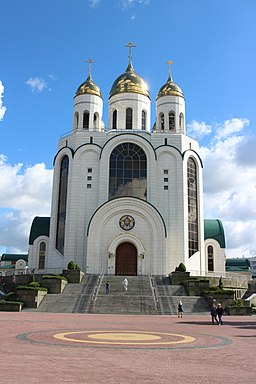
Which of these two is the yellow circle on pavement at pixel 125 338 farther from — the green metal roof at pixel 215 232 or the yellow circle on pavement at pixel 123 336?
the green metal roof at pixel 215 232

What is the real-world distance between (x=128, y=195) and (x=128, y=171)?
2.85 meters

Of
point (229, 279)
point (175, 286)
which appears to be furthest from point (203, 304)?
point (229, 279)

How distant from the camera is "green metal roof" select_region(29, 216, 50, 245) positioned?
49.5 metres

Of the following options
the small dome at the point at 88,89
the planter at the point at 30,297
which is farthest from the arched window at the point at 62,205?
the planter at the point at 30,297

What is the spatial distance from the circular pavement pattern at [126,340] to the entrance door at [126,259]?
2684cm

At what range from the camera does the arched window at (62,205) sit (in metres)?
44.6

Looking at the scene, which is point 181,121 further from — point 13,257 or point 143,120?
point 13,257

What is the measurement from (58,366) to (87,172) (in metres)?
37.8

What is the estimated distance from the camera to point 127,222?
42562 millimetres

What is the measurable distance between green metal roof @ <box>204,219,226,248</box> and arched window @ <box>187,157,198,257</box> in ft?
14.4

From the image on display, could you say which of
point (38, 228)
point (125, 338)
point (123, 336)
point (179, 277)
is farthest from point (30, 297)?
point (38, 228)

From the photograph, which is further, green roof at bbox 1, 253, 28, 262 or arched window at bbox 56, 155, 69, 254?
green roof at bbox 1, 253, 28, 262

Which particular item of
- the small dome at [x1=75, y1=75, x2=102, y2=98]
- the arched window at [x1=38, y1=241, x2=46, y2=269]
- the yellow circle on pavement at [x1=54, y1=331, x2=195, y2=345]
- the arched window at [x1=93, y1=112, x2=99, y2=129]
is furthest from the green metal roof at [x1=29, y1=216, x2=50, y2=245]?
the yellow circle on pavement at [x1=54, y1=331, x2=195, y2=345]

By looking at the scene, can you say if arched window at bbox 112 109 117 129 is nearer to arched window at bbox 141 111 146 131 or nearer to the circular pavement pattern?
arched window at bbox 141 111 146 131
